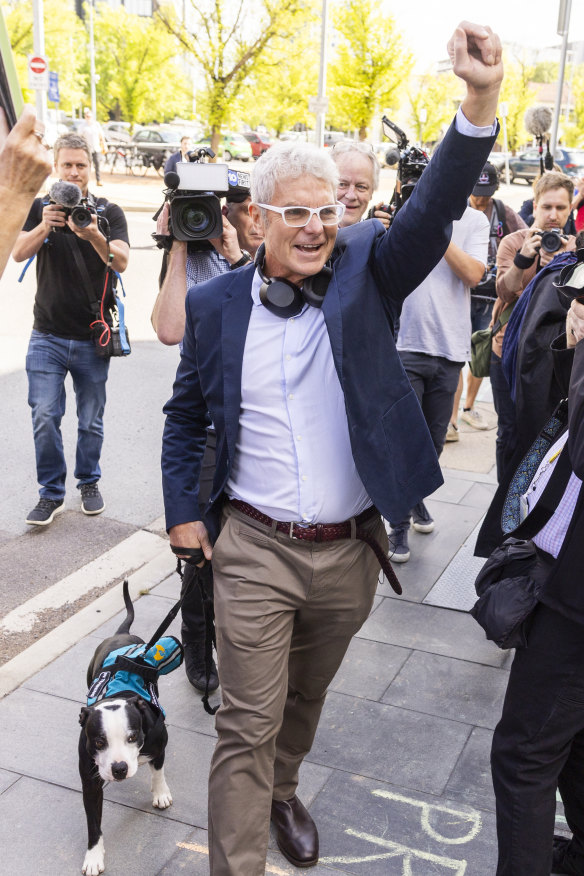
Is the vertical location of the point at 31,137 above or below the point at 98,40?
below

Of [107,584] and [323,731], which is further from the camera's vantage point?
[107,584]

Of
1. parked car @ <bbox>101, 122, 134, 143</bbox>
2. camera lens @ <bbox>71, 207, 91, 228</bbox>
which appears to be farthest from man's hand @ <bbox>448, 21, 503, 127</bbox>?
parked car @ <bbox>101, 122, 134, 143</bbox>

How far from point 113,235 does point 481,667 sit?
3.34 metres

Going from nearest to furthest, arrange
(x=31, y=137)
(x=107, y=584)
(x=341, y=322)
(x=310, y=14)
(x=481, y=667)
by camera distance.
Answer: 1. (x=31, y=137)
2. (x=341, y=322)
3. (x=481, y=667)
4. (x=107, y=584)
5. (x=310, y=14)

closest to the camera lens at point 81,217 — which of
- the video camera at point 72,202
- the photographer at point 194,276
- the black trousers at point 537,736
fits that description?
the video camera at point 72,202

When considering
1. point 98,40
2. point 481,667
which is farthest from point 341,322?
point 98,40

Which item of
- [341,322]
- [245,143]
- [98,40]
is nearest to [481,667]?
[341,322]

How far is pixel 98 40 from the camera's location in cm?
5731

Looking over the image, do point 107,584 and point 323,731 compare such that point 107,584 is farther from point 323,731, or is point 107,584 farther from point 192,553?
point 192,553

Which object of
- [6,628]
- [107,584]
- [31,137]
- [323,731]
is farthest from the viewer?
[107,584]

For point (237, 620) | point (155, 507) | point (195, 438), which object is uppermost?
point (195, 438)

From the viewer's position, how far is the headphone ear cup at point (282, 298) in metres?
2.62

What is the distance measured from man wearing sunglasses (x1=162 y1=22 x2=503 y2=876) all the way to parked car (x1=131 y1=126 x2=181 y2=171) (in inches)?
1247

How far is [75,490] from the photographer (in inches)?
245
